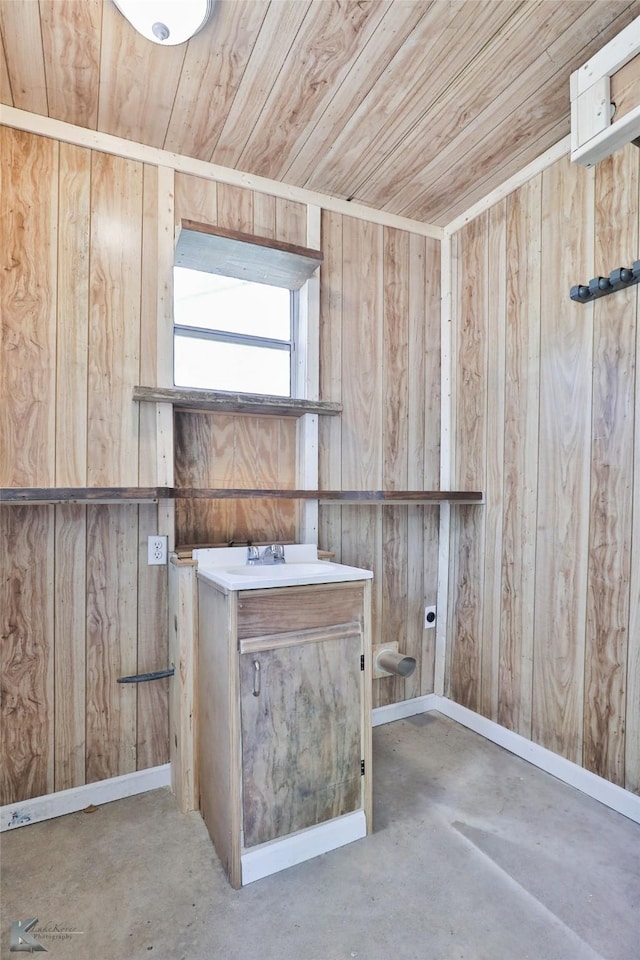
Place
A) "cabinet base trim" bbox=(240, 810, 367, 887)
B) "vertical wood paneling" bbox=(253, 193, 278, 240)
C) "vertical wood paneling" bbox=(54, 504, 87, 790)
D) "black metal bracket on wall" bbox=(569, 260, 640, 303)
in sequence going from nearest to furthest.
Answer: "cabinet base trim" bbox=(240, 810, 367, 887) → "black metal bracket on wall" bbox=(569, 260, 640, 303) → "vertical wood paneling" bbox=(54, 504, 87, 790) → "vertical wood paneling" bbox=(253, 193, 278, 240)

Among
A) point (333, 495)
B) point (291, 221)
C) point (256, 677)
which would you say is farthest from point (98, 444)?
point (291, 221)

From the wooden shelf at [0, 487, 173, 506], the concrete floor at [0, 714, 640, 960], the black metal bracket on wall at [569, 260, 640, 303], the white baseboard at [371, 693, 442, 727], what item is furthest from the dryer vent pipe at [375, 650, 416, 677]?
the black metal bracket on wall at [569, 260, 640, 303]

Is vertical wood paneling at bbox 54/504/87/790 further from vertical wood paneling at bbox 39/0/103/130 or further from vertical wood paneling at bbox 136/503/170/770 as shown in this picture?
vertical wood paneling at bbox 39/0/103/130

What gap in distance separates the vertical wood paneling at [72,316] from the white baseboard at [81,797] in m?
1.17

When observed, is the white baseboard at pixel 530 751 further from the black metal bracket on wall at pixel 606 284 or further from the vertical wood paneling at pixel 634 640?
the black metal bracket on wall at pixel 606 284

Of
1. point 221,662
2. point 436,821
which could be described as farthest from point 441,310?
point 436,821

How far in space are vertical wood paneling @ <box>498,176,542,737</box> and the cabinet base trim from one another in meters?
0.94

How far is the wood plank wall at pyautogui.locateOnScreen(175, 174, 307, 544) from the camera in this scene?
6.86 ft

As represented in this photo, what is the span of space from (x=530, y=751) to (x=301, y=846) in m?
1.11

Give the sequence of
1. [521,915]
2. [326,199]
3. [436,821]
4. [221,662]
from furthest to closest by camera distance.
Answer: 1. [326,199]
2. [436,821]
3. [221,662]
4. [521,915]

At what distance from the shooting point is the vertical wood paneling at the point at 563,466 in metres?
1.92

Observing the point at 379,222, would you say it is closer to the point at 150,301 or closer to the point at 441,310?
the point at 441,310

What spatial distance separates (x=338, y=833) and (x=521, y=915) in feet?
1.86

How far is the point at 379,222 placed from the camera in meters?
2.47
